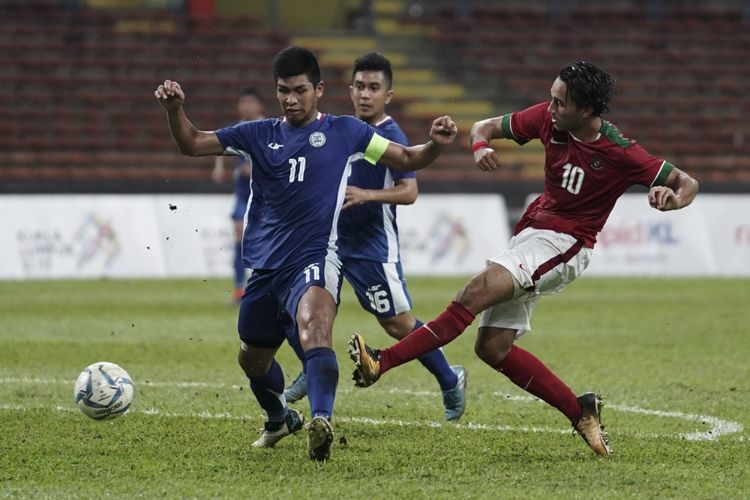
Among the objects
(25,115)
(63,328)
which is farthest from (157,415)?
(25,115)

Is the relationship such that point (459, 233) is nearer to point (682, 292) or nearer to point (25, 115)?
point (682, 292)

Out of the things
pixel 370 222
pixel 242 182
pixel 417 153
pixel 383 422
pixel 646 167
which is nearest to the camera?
pixel 646 167

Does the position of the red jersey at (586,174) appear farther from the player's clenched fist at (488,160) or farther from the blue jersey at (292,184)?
the blue jersey at (292,184)

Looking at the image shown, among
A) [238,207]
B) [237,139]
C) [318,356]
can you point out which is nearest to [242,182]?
[238,207]

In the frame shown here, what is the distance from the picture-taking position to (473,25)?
91.5ft

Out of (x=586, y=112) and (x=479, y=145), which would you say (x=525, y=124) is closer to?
(x=479, y=145)

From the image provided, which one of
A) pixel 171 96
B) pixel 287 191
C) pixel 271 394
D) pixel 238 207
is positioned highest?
pixel 171 96

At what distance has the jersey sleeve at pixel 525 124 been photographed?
21.6 feet

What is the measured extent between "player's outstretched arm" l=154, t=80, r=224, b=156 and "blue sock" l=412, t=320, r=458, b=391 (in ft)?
6.62

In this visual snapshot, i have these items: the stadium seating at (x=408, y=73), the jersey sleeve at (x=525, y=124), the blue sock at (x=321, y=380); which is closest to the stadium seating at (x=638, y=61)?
the stadium seating at (x=408, y=73)

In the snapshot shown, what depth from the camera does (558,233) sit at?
640 cm

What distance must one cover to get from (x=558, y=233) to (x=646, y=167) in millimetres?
564

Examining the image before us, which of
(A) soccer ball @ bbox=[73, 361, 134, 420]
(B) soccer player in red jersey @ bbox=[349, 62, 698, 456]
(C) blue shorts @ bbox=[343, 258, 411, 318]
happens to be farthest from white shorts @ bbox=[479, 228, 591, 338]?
(A) soccer ball @ bbox=[73, 361, 134, 420]

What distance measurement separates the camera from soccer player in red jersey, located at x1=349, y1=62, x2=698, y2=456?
621 centimetres
